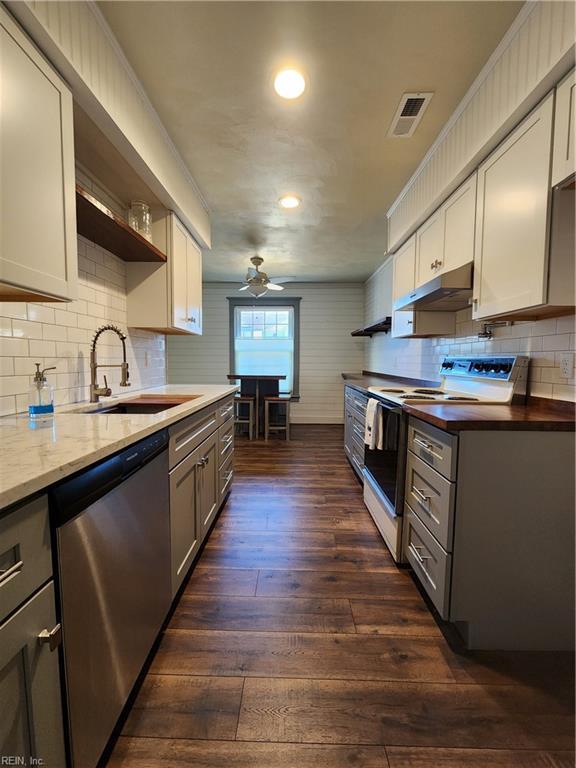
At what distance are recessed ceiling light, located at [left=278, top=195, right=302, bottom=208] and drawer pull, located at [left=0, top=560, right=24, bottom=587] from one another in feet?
9.76

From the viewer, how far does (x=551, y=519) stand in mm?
1312

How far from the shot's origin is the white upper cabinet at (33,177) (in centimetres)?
98

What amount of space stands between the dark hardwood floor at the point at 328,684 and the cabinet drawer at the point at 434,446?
2.51 feet

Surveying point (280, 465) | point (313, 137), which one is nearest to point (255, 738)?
point (280, 465)

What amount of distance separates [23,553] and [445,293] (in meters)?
2.25

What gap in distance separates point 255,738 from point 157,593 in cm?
59

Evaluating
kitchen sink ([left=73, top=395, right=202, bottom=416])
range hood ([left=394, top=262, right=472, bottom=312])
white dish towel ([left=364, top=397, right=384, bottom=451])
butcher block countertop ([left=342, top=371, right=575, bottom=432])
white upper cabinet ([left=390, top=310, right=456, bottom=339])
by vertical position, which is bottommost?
white dish towel ([left=364, top=397, right=384, bottom=451])

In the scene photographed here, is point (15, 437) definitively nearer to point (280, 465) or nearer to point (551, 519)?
point (551, 519)

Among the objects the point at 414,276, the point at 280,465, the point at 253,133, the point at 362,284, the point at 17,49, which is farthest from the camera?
the point at 362,284

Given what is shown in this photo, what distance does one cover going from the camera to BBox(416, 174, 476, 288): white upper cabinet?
1856 mm

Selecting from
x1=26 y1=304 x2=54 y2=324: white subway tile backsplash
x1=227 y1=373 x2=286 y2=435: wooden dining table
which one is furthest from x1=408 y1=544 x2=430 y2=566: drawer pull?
x1=227 y1=373 x2=286 y2=435: wooden dining table

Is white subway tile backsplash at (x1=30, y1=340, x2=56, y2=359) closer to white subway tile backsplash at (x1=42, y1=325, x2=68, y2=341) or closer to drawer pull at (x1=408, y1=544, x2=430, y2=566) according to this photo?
white subway tile backsplash at (x1=42, y1=325, x2=68, y2=341)

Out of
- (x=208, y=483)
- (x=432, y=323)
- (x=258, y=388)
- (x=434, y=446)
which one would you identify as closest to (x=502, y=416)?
(x=434, y=446)

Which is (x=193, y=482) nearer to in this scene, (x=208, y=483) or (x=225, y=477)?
(x=208, y=483)
